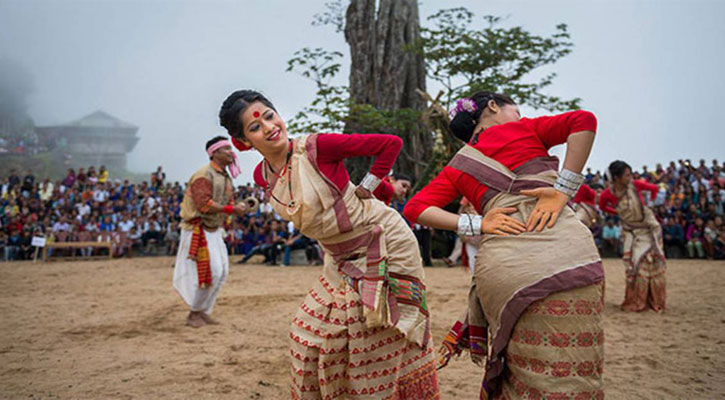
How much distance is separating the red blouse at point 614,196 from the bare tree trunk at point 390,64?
459 inches

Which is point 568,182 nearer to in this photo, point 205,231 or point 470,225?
point 470,225

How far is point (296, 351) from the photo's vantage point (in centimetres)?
245

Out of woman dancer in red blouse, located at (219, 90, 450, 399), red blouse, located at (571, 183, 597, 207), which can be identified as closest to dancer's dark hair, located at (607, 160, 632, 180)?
red blouse, located at (571, 183, 597, 207)

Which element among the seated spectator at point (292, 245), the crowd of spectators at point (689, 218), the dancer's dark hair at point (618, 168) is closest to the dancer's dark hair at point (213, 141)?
the dancer's dark hair at point (618, 168)

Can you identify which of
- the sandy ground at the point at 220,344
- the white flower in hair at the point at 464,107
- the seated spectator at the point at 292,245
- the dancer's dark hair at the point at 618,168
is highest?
the dancer's dark hair at the point at 618,168

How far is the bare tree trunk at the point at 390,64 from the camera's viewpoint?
62.5 feet

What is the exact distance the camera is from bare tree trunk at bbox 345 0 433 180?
19.0 metres

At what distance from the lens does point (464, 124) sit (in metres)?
2.39

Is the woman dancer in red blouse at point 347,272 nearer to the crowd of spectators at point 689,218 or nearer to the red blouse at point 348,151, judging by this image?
the red blouse at point 348,151

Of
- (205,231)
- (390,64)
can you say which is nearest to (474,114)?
(205,231)

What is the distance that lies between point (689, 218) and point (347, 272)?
15.8m

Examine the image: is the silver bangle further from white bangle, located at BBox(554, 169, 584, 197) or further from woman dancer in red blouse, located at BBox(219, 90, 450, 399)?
woman dancer in red blouse, located at BBox(219, 90, 450, 399)

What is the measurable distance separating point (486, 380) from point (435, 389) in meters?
0.51

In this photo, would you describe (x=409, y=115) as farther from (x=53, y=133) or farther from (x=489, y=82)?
(x=53, y=133)
